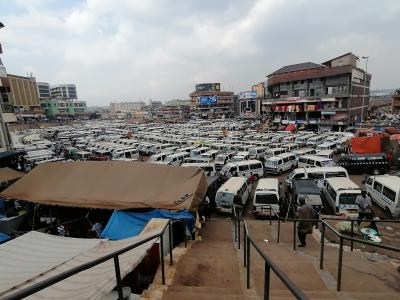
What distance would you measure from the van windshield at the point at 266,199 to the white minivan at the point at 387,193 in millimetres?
5035

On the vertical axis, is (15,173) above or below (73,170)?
below

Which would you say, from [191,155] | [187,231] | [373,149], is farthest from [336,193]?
[191,155]

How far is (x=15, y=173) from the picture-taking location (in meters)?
15.7

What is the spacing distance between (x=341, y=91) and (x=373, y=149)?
3185 cm

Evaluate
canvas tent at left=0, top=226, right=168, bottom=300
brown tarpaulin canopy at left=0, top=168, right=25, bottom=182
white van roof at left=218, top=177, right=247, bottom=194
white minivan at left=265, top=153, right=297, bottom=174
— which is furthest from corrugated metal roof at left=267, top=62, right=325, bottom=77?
canvas tent at left=0, top=226, right=168, bottom=300

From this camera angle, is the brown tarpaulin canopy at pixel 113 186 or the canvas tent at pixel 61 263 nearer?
the canvas tent at pixel 61 263

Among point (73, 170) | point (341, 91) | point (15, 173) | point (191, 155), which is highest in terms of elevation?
point (341, 91)

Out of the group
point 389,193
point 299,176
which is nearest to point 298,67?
point 299,176

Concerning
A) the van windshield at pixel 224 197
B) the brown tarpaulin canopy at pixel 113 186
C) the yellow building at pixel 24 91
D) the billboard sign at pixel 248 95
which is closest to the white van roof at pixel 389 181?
the van windshield at pixel 224 197

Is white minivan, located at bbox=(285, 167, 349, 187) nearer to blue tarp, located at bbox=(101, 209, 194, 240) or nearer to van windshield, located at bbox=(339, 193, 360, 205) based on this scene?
van windshield, located at bbox=(339, 193, 360, 205)

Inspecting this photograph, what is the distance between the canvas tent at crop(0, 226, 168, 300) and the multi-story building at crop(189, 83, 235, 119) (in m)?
108

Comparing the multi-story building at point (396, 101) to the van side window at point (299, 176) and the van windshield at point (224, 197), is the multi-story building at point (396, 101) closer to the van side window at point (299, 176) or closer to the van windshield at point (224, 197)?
the van side window at point (299, 176)

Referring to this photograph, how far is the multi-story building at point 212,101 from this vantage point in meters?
115

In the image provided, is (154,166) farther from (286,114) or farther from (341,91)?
(286,114)
